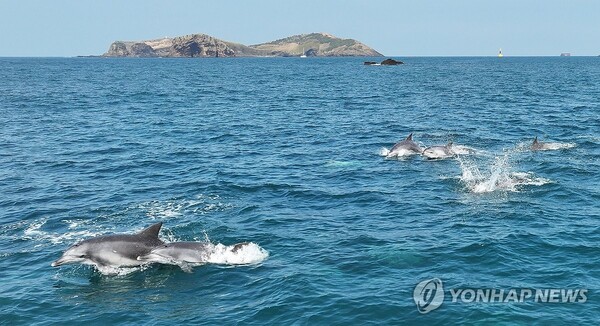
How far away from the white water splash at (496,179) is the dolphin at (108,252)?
18.9 metres

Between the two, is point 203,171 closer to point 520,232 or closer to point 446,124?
point 520,232

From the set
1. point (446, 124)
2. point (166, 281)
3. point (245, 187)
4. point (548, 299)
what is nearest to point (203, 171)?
point (245, 187)

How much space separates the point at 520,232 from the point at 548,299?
682cm

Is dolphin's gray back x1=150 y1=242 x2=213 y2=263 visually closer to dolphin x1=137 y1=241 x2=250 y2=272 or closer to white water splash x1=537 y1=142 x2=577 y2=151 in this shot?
dolphin x1=137 y1=241 x2=250 y2=272

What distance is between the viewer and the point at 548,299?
61.7 ft

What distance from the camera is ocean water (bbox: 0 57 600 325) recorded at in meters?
19.2

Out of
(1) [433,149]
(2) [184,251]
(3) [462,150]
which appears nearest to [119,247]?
(2) [184,251]

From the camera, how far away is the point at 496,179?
112 feet

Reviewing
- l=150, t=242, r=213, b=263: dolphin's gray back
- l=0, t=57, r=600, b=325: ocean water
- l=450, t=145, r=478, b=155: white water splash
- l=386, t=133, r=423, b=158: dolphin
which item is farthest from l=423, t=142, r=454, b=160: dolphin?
l=150, t=242, r=213, b=263: dolphin's gray back

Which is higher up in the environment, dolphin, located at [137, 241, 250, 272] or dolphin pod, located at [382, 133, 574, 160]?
dolphin pod, located at [382, 133, 574, 160]

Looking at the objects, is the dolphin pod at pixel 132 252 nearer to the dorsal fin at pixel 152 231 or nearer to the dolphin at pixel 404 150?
the dorsal fin at pixel 152 231

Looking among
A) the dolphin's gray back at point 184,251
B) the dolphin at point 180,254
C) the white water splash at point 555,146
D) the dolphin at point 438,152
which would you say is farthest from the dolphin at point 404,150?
the dolphin's gray back at point 184,251

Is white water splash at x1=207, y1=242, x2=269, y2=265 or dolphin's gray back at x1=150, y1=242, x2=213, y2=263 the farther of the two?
white water splash at x1=207, y1=242, x2=269, y2=265

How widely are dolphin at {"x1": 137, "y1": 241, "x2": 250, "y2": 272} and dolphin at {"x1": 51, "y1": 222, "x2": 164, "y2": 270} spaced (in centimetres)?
28
